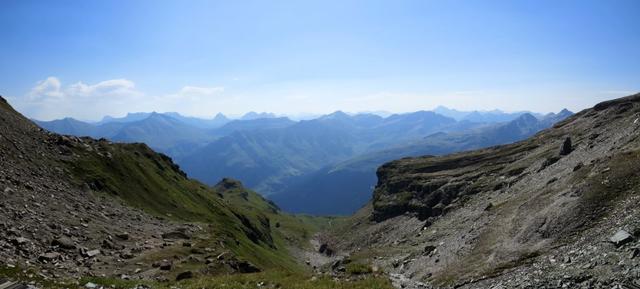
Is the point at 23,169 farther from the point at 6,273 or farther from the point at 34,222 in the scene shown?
the point at 6,273

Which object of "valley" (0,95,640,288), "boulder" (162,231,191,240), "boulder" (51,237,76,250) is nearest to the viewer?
"valley" (0,95,640,288)

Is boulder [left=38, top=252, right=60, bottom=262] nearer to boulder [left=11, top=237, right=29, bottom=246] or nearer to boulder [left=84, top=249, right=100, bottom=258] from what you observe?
boulder [left=11, top=237, right=29, bottom=246]

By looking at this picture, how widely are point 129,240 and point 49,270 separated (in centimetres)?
2012

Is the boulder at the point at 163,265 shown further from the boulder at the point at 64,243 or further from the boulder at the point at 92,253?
the boulder at the point at 64,243

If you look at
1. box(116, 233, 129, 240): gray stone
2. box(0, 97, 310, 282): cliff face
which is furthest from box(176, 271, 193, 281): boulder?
box(116, 233, 129, 240): gray stone

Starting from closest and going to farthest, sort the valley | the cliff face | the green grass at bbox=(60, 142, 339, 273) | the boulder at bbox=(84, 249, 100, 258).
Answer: the valley
the cliff face
the boulder at bbox=(84, 249, 100, 258)
the green grass at bbox=(60, 142, 339, 273)

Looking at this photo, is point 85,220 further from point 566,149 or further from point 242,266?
point 566,149

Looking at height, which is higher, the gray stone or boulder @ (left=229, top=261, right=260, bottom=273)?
the gray stone

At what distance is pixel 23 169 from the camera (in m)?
59.5

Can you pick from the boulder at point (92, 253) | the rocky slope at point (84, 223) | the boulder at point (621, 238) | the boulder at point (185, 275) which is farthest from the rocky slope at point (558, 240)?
the boulder at point (92, 253)

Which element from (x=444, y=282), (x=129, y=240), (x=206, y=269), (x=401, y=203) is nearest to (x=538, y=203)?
(x=444, y=282)

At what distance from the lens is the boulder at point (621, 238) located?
28733 mm

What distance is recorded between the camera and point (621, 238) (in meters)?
29.0

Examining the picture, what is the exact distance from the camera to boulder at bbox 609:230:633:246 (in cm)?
2873
